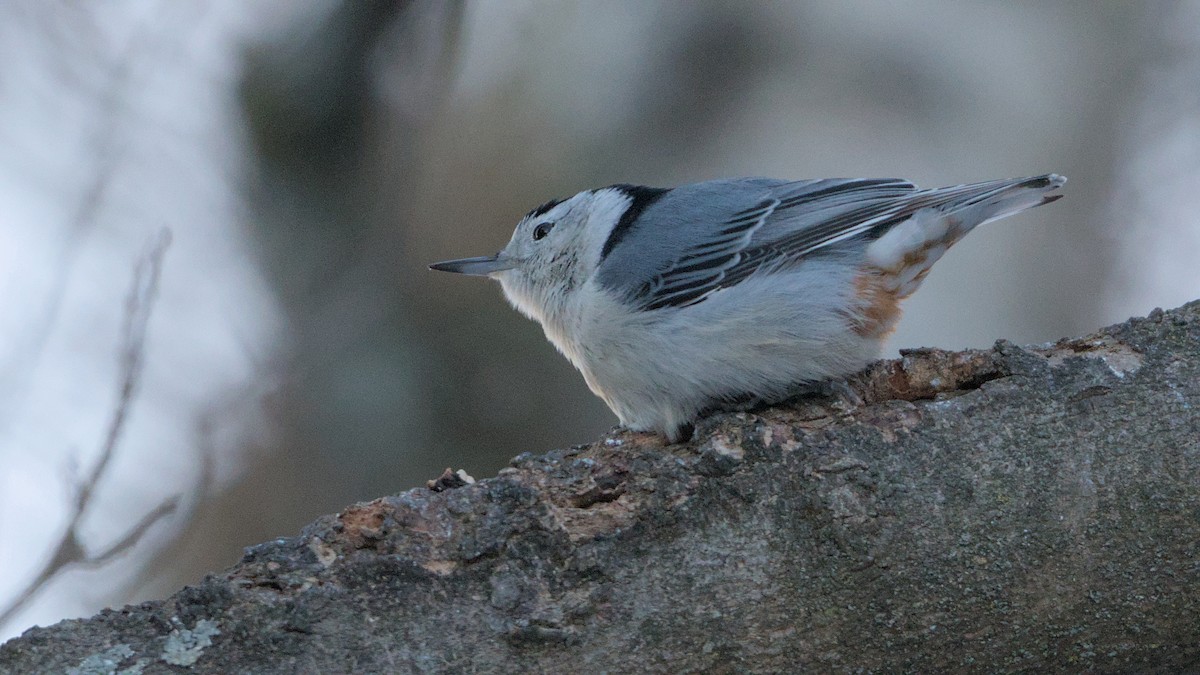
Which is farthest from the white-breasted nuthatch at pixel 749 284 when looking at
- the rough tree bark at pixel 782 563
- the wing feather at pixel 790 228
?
the rough tree bark at pixel 782 563

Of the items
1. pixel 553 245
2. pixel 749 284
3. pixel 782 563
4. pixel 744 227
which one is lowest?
pixel 782 563

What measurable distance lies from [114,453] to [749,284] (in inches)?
59.6

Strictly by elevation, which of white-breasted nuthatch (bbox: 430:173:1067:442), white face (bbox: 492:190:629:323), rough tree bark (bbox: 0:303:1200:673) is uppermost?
white face (bbox: 492:190:629:323)

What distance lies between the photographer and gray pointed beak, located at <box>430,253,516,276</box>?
104 inches

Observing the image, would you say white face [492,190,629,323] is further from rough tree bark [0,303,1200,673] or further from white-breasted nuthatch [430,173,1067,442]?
rough tree bark [0,303,1200,673]

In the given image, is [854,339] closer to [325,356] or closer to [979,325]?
[979,325]

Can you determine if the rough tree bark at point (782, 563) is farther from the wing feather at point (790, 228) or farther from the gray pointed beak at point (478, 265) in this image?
the gray pointed beak at point (478, 265)

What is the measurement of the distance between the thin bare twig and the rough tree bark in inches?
39.7

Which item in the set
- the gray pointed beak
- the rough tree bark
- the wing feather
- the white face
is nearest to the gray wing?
the wing feather

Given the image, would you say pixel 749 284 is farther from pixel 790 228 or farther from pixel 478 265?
pixel 478 265

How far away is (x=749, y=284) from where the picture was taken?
7.67ft

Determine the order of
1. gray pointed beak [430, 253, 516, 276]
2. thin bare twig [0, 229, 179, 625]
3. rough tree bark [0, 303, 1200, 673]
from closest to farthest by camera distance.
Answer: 1. rough tree bark [0, 303, 1200, 673]
2. thin bare twig [0, 229, 179, 625]
3. gray pointed beak [430, 253, 516, 276]

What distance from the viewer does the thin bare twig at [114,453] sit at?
2.12m

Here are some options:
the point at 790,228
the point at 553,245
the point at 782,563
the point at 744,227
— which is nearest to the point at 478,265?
the point at 553,245
